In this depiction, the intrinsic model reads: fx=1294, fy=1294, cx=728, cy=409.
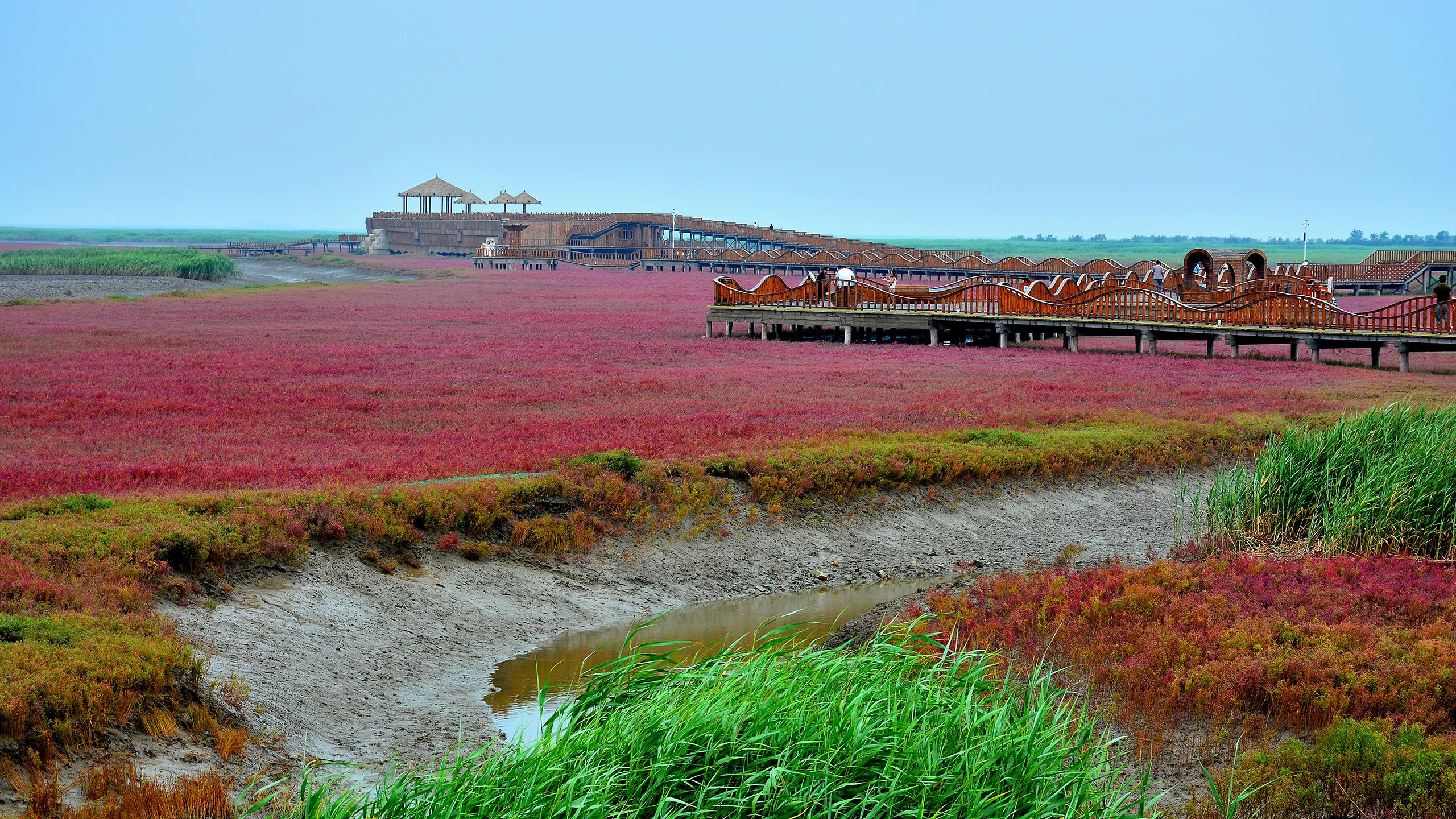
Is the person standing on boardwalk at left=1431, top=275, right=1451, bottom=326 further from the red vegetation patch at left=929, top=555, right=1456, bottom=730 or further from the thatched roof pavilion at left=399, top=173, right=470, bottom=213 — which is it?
the thatched roof pavilion at left=399, top=173, right=470, bottom=213

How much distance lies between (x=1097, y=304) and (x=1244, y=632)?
27.9 metres

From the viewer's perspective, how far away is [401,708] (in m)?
10.2

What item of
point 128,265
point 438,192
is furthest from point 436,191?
point 128,265

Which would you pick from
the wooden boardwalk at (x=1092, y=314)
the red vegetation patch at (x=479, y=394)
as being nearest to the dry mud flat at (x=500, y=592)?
the red vegetation patch at (x=479, y=394)

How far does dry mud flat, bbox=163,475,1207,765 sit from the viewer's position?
988 cm

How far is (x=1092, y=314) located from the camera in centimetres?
3719

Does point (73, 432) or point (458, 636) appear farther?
point (73, 432)

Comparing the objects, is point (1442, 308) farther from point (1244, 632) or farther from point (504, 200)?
point (504, 200)

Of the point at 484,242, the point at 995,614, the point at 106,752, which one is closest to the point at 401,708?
the point at 106,752

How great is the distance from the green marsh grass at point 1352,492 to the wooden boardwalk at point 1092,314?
1777 centimetres

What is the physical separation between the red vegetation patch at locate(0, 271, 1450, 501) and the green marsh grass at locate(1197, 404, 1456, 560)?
6675 millimetres

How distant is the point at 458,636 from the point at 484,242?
118494 millimetres

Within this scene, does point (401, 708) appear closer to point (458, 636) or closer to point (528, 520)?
point (458, 636)

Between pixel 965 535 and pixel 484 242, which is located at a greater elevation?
pixel 484 242
